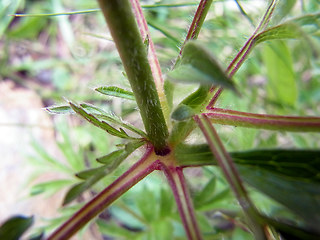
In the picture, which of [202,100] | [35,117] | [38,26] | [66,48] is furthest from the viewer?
[66,48]

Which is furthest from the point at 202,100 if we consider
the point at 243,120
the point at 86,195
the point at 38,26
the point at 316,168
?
the point at 38,26

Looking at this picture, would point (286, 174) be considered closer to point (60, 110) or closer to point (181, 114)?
point (181, 114)

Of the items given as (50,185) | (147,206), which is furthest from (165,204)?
(50,185)

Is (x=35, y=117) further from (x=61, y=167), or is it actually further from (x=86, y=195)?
(x=61, y=167)

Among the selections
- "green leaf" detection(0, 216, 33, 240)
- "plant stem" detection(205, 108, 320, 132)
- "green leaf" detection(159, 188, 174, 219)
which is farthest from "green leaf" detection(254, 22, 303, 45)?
"green leaf" detection(159, 188, 174, 219)

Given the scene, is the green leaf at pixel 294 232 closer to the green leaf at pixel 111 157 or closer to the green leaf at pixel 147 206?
the green leaf at pixel 111 157

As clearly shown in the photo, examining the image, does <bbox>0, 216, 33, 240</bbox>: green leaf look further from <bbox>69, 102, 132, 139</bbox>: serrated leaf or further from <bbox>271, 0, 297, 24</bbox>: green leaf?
<bbox>271, 0, 297, 24</bbox>: green leaf
